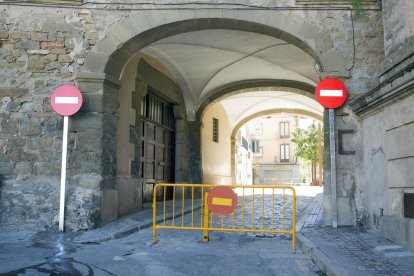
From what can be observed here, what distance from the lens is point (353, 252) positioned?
5.16 m

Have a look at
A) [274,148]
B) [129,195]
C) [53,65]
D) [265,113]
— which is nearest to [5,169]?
[53,65]

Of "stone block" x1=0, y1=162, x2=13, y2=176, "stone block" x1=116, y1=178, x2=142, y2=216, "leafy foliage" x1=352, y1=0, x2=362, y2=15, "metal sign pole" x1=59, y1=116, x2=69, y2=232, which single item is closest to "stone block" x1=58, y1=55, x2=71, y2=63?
"metal sign pole" x1=59, y1=116, x2=69, y2=232

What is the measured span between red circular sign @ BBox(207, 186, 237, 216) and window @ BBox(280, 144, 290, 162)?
4630cm

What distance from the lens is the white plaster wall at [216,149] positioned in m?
16.5

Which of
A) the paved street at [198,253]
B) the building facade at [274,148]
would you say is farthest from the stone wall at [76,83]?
the building facade at [274,148]

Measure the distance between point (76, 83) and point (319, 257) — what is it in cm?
499

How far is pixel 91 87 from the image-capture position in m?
7.59

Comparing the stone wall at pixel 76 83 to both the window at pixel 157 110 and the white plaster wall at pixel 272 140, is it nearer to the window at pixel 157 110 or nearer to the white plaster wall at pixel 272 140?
the window at pixel 157 110

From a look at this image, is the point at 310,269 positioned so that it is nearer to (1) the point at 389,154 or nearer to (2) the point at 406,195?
(2) the point at 406,195

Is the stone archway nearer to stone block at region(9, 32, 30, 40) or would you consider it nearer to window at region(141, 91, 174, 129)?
stone block at region(9, 32, 30, 40)

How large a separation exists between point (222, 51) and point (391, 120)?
6.03 m

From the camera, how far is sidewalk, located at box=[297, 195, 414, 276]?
4285 mm

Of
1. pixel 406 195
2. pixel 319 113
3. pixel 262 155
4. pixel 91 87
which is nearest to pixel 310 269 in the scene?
pixel 406 195

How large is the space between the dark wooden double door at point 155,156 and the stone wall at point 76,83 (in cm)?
322
